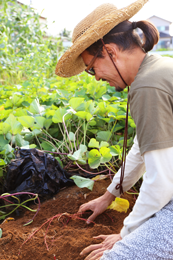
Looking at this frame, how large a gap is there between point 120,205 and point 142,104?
2.33 ft

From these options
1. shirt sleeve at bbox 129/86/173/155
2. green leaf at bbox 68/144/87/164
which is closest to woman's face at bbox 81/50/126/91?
shirt sleeve at bbox 129/86/173/155

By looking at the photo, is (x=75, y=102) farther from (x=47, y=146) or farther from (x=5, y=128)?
(x=5, y=128)

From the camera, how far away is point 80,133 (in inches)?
77.1

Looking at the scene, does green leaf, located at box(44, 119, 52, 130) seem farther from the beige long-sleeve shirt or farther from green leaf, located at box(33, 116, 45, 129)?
the beige long-sleeve shirt

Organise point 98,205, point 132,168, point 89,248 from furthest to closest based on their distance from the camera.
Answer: point 98,205, point 132,168, point 89,248

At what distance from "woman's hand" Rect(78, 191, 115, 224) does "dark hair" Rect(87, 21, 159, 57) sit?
0.72 metres

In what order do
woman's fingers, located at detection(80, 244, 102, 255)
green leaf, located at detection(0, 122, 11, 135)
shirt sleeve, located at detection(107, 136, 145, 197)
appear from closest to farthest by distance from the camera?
1. woman's fingers, located at detection(80, 244, 102, 255)
2. shirt sleeve, located at detection(107, 136, 145, 197)
3. green leaf, located at detection(0, 122, 11, 135)

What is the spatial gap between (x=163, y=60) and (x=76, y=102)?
91 centimetres

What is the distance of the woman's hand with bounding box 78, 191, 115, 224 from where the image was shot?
1267 millimetres

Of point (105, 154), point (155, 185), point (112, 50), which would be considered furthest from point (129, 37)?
point (105, 154)

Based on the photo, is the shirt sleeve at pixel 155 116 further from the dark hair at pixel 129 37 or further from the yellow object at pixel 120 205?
the yellow object at pixel 120 205

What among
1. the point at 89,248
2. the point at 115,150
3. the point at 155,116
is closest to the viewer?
the point at 155,116

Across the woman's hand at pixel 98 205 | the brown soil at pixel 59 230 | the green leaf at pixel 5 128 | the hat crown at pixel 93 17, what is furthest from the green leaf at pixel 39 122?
the hat crown at pixel 93 17

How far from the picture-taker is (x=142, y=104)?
758 mm
